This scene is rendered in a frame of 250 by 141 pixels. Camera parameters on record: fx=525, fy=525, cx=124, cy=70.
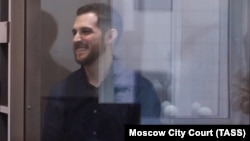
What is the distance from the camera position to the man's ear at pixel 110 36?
1.91 m

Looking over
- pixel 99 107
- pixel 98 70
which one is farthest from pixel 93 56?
pixel 99 107

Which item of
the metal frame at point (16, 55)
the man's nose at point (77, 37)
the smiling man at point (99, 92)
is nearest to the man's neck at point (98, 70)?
the smiling man at point (99, 92)

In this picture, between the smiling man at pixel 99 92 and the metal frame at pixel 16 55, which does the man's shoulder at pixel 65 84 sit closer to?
the smiling man at pixel 99 92

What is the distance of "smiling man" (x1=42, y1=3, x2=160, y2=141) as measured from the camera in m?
1.91

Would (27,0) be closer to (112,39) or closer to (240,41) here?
(112,39)

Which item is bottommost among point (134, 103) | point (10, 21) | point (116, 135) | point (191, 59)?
point (116, 135)

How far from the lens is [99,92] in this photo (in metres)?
1.93

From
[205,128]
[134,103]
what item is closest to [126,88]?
[134,103]

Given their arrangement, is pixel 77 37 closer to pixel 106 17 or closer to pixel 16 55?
pixel 106 17

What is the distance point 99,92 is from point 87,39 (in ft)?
0.65

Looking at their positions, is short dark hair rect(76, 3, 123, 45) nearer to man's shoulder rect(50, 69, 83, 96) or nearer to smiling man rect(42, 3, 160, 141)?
smiling man rect(42, 3, 160, 141)

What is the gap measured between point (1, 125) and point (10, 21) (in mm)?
406

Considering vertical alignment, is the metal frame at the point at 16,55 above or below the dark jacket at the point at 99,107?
above

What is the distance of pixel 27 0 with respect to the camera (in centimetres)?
194
